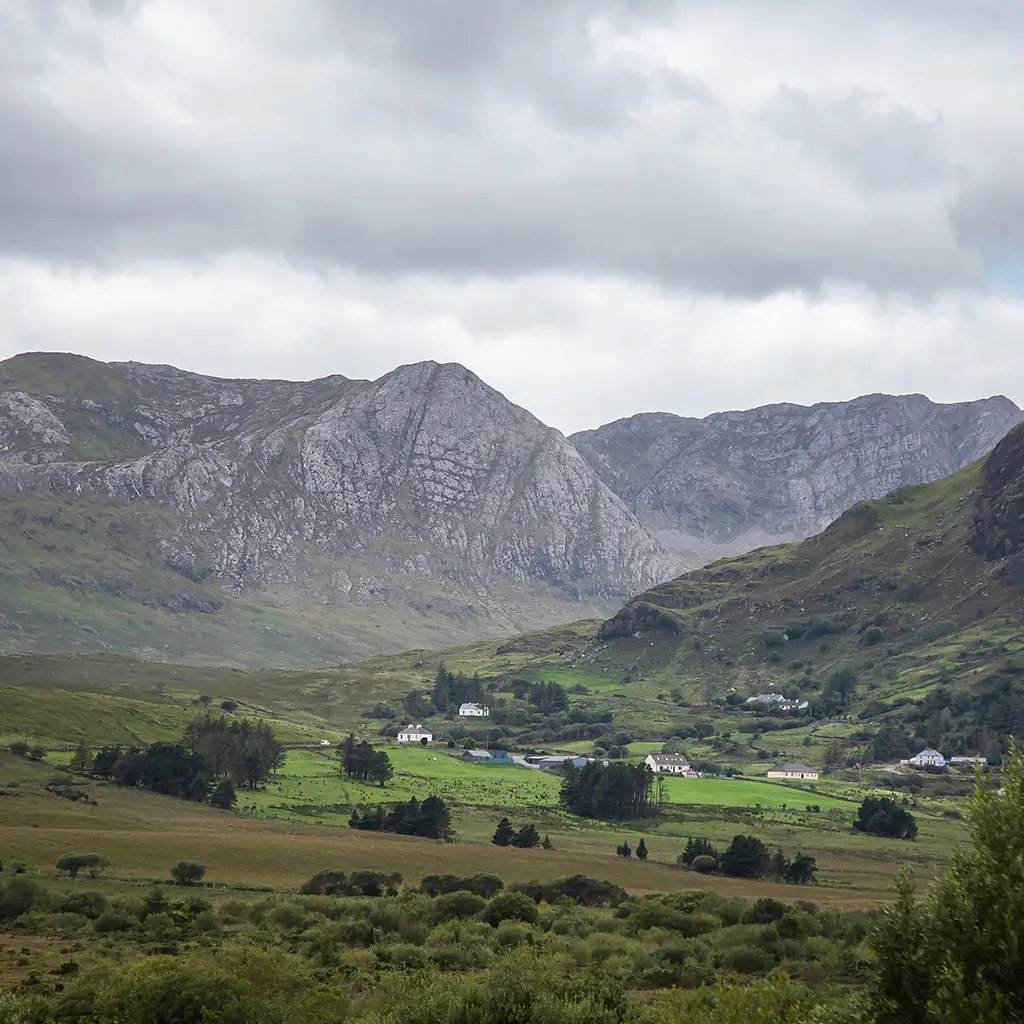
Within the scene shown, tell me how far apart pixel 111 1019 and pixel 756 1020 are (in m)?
18.0

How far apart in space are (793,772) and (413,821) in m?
86.4

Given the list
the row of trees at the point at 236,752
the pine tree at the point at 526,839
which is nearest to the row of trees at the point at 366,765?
the row of trees at the point at 236,752

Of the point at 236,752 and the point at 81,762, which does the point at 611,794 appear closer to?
the point at 236,752

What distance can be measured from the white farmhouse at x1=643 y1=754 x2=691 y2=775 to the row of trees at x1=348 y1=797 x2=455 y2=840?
7158 centimetres

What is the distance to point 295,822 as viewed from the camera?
104 meters

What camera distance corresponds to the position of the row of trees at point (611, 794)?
12912cm

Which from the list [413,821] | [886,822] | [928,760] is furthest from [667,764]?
[413,821]

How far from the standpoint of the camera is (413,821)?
344 feet

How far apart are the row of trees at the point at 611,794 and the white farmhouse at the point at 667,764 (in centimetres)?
3825

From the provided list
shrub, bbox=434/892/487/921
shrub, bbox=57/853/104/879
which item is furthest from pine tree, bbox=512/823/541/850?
shrub, bbox=434/892/487/921

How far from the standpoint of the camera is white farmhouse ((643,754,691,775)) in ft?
566

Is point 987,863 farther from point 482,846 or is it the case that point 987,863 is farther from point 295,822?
point 295,822

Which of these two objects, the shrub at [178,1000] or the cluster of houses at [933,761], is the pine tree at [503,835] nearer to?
the shrub at [178,1000]

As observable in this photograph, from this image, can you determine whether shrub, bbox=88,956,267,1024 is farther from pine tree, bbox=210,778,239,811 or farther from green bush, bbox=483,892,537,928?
pine tree, bbox=210,778,239,811
